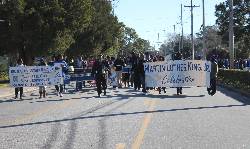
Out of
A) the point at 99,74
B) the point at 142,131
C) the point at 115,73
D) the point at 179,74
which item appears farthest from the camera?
the point at 115,73

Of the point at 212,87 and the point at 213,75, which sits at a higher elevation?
the point at 213,75

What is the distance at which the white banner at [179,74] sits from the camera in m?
26.6

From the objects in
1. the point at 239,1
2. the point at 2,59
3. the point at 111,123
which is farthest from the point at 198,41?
the point at 111,123

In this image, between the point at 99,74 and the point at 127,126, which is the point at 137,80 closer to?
the point at 99,74

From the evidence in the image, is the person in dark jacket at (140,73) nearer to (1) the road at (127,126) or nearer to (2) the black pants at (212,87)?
(2) the black pants at (212,87)

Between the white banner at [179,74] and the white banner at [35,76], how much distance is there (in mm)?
4166

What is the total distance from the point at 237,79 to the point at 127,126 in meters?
20.6

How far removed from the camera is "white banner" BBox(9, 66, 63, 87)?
27391 millimetres

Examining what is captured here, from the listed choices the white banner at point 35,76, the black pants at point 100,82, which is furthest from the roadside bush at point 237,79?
the white banner at point 35,76

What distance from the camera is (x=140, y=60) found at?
27.3 m

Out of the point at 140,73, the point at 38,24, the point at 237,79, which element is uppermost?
the point at 38,24

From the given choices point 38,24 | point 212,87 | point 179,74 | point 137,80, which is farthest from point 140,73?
point 38,24

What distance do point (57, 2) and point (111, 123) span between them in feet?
116

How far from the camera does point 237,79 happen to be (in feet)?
110
